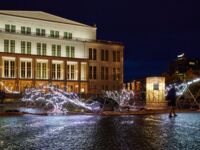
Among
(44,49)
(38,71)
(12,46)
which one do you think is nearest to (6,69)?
(12,46)

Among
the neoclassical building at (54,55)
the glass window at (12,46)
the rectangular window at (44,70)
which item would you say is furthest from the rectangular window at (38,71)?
the glass window at (12,46)

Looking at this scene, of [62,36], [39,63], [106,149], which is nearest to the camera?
[106,149]

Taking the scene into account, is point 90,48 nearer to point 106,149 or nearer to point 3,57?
point 3,57

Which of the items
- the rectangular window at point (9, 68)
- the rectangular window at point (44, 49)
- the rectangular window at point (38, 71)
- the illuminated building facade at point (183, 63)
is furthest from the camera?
the illuminated building facade at point (183, 63)

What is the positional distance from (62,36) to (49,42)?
443cm

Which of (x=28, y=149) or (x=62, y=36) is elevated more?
(x=62, y=36)

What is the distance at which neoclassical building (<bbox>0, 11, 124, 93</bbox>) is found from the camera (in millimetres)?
78875

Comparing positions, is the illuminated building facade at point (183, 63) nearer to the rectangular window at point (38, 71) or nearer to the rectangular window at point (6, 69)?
the rectangular window at point (38, 71)

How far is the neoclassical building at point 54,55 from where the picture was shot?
78.9 metres

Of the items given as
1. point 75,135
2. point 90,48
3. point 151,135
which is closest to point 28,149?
point 75,135

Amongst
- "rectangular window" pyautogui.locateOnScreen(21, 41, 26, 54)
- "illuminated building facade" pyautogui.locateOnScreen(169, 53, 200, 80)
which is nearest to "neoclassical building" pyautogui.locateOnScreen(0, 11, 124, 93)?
"rectangular window" pyautogui.locateOnScreen(21, 41, 26, 54)

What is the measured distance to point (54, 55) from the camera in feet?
281

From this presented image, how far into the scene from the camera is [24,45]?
267 feet

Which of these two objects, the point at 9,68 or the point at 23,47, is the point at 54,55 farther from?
the point at 9,68
